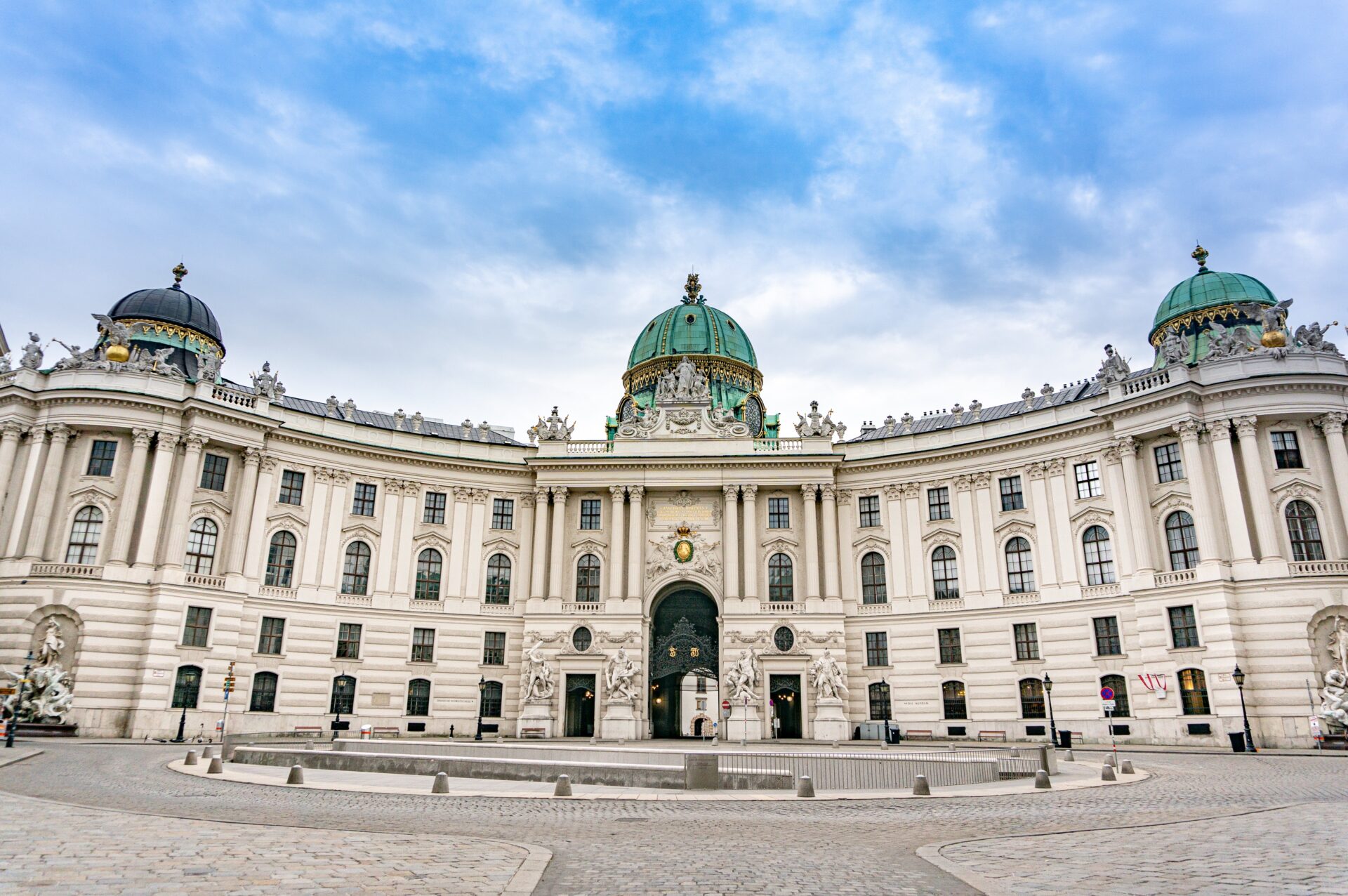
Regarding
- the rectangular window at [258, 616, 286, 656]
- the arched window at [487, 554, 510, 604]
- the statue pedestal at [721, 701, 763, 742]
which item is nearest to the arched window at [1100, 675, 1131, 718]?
the statue pedestal at [721, 701, 763, 742]

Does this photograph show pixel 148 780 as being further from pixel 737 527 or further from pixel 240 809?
pixel 737 527

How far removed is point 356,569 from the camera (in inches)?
1987

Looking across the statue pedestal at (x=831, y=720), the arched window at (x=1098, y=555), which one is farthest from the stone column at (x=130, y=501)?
the arched window at (x=1098, y=555)

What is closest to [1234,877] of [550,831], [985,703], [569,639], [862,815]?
[862,815]

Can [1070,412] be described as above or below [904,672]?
above

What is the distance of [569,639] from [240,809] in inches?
1358

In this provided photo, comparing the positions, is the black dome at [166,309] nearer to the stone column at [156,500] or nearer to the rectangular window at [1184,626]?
the stone column at [156,500]

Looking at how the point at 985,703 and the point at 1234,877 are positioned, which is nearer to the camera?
the point at 1234,877

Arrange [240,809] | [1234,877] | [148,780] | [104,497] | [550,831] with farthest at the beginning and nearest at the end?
[104,497] → [148,780] → [240,809] → [550,831] → [1234,877]

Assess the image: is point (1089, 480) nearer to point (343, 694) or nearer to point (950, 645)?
point (950, 645)

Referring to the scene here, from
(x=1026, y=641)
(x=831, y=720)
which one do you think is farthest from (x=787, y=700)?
(x=1026, y=641)

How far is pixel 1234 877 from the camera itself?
9.53 meters

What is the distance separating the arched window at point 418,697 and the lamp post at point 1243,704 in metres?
39.8

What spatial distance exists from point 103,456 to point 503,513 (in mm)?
21374
